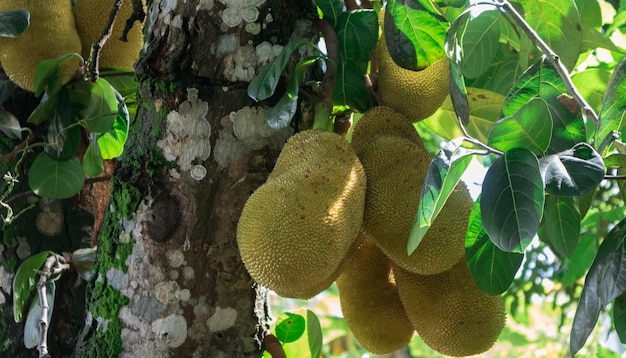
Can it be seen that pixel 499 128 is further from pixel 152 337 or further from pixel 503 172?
pixel 152 337

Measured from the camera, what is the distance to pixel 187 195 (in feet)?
3.63

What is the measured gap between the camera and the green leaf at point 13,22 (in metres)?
1.34

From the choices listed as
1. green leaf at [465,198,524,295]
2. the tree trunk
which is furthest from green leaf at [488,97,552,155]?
the tree trunk

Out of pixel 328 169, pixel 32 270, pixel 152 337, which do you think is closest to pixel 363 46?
pixel 328 169

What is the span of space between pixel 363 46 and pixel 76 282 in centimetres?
73

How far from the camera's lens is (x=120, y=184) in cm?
115

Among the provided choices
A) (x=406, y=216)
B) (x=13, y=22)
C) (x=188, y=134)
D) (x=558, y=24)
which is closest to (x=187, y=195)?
(x=188, y=134)

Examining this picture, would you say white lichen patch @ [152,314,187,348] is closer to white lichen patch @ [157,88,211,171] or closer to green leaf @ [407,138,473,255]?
white lichen patch @ [157,88,211,171]

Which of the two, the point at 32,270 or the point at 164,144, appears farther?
the point at 32,270

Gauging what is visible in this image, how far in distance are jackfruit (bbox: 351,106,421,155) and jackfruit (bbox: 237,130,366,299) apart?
160mm

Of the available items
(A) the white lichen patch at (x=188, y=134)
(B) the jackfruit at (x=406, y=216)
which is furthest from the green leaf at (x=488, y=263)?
(A) the white lichen patch at (x=188, y=134)

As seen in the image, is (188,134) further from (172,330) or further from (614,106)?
(614,106)

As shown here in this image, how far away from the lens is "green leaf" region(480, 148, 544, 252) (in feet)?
2.69

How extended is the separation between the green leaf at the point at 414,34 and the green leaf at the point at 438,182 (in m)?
0.28
